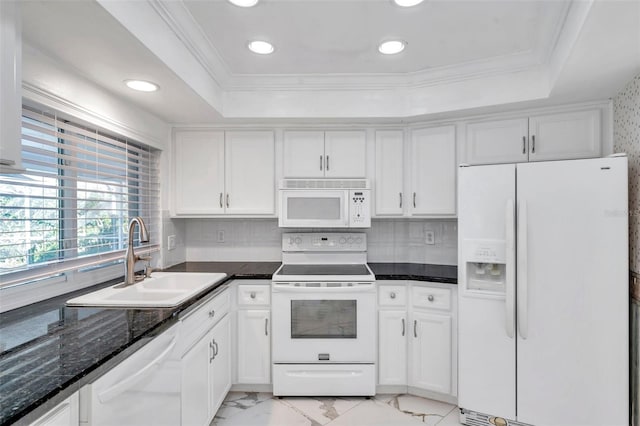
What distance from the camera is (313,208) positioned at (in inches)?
106

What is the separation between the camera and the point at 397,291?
2.46 m

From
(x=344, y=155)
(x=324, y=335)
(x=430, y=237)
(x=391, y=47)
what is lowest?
(x=324, y=335)

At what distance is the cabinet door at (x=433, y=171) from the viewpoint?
2.61 meters

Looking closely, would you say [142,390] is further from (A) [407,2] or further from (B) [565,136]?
(B) [565,136]

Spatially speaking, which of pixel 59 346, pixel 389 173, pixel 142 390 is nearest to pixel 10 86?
pixel 59 346

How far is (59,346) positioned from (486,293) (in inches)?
82.2

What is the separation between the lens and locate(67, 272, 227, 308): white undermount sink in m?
1.62

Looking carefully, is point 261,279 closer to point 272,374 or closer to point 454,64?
point 272,374

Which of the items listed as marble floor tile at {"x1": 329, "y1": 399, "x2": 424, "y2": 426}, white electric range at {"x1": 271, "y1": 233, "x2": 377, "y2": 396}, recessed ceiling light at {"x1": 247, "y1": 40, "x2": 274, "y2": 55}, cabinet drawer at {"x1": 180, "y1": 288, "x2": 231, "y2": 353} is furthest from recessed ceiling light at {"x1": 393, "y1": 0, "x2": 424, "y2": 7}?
marble floor tile at {"x1": 329, "y1": 399, "x2": 424, "y2": 426}

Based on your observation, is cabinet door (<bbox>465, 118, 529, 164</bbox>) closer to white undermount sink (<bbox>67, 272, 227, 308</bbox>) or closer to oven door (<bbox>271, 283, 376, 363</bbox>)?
oven door (<bbox>271, 283, 376, 363</bbox>)

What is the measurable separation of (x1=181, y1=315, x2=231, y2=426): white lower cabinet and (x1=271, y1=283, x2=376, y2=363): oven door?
1.17ft

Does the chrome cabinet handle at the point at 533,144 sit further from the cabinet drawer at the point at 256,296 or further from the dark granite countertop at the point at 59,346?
the dark granite countertop at the point at 59,346

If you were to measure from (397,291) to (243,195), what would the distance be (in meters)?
1.42

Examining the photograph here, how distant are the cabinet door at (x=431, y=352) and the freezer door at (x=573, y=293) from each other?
46 centimetres
